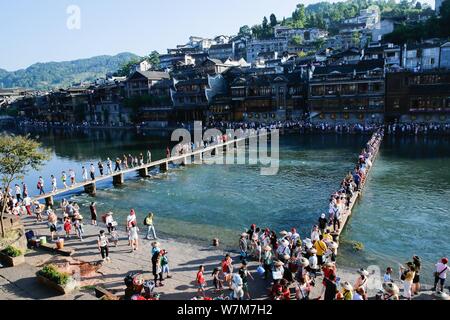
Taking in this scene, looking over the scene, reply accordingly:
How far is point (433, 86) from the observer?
66.8 meters

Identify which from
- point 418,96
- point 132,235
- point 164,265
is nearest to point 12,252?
point 132,235

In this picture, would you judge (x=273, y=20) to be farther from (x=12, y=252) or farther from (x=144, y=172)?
(x=12, y=252)

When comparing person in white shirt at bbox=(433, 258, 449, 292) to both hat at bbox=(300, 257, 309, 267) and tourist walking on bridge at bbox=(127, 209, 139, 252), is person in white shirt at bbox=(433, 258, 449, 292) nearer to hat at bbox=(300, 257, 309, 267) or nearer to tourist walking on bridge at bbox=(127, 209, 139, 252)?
hat at bbox=(300, 257, 309, 267)

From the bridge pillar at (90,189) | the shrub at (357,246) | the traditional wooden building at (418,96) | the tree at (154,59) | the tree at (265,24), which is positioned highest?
the tree at (265,24)

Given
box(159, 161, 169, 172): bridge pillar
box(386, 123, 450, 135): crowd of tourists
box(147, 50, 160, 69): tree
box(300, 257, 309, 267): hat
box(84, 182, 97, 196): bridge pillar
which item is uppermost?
box(147, 50, 160, 69): tree

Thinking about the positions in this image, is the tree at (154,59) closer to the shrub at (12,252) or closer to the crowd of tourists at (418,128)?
the crowd of tourists at (418,128)

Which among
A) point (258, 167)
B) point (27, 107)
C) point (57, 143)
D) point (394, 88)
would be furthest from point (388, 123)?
point (27, 107)

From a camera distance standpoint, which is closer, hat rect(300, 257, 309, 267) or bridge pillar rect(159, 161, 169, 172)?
hat rect(300, 257, 309, 267)

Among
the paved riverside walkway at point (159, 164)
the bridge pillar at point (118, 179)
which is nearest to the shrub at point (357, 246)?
the paved riverside walkway at point (159, 164)

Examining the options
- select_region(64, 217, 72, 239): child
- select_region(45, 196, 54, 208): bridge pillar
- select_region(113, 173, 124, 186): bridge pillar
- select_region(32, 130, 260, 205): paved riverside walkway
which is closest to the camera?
select_region(64, 217, 72, 239): child

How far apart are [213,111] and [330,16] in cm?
12827

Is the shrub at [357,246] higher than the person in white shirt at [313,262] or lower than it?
lower

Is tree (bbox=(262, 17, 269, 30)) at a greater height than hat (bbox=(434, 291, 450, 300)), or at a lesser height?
greater

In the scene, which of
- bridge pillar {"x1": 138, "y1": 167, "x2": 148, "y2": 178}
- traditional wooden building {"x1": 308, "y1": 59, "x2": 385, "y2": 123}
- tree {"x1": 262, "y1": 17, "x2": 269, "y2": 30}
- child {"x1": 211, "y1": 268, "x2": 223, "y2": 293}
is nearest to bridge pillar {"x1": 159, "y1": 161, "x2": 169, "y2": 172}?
bridge pillar {"x1": 138, "y1": 167, "x2": 148, "y2": 178}
